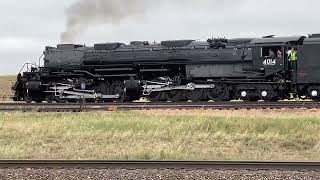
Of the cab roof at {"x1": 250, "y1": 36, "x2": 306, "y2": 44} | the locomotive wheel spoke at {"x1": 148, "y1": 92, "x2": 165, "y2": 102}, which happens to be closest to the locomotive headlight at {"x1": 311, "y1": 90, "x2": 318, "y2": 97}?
the cab roof at {"x1": 250, "y1": 36, "x2": 306, "y2": 44}

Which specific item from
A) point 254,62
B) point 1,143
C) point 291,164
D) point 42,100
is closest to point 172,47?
point 254,62

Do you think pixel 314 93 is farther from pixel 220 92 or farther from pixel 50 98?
pixel 50 98

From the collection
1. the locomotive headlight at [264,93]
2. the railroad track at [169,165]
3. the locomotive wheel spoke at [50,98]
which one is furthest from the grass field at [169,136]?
the locomotive wheel spoke at [50,98]

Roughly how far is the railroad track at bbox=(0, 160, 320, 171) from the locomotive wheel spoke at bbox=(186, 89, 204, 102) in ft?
49.0

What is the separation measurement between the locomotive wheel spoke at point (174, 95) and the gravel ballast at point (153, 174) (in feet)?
52.4

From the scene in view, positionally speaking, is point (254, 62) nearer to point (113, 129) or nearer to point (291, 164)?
point (113, 129)

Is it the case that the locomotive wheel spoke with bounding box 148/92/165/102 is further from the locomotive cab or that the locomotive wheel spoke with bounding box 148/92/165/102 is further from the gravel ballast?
the gravel ballast

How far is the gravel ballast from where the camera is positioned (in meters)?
9.18

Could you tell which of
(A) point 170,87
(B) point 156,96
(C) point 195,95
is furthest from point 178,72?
(C) point 195,95

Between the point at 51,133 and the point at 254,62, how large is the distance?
11603 mm

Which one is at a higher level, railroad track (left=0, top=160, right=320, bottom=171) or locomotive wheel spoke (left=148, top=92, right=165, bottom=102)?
locomotive wheel spoke (left=148, top=92, right=165, bottom=102)

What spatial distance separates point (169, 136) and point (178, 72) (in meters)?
11.1

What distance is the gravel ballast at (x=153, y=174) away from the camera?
30.1ft

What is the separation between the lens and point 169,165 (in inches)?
411
